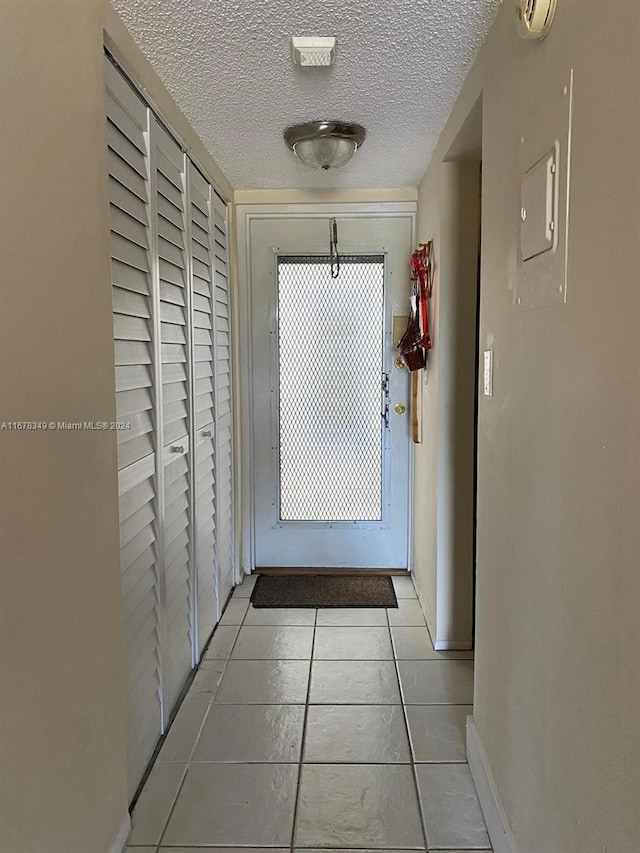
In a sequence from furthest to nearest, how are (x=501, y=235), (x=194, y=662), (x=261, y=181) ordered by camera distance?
(x=261, y=181), (x=194, y=662), (x=501, y=235)

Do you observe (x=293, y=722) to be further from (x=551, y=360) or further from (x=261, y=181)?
(x=261, y=181)

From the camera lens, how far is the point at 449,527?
263 centimetres

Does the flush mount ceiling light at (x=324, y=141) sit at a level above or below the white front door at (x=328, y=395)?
above

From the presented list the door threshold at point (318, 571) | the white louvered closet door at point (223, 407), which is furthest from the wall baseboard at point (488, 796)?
the door threshold at point (318, 571)

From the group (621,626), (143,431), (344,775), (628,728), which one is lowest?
(344,775)

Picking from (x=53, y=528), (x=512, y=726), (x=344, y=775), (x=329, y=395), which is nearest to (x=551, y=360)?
(x=512, y=726)

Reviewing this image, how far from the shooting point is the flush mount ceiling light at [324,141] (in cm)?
232

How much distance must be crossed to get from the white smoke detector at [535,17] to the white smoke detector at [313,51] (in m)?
0.63

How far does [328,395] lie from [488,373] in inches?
69.1

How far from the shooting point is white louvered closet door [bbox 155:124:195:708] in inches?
79.3

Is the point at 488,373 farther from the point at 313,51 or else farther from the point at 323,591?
the point at 323,591

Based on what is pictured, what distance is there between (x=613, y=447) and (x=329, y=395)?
2.57m

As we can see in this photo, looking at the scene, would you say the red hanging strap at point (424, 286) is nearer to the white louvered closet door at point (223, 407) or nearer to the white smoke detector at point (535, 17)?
the white louvered closet door at point (223, 407)

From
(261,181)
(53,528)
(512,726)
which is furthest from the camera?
(261,181)
